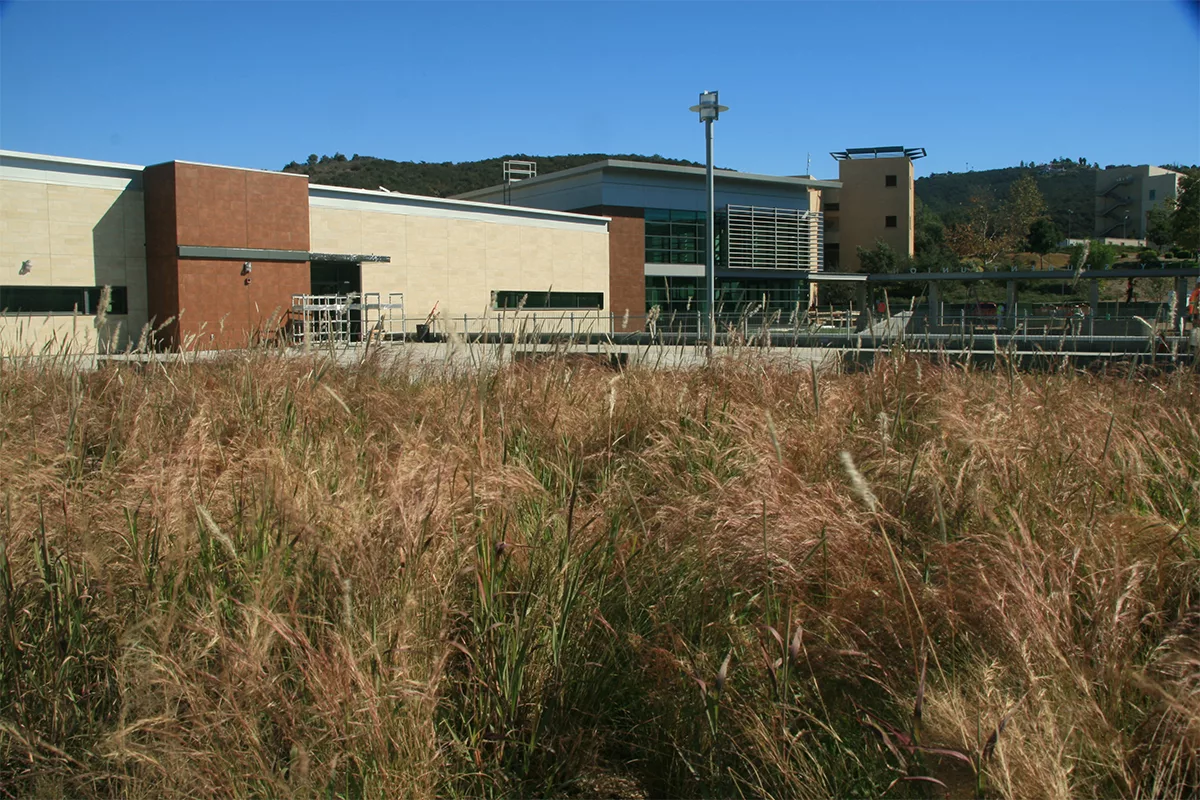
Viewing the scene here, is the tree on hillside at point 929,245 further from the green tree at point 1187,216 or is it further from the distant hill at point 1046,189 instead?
the green tree at point 1187,216

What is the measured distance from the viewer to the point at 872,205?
76.1 metres

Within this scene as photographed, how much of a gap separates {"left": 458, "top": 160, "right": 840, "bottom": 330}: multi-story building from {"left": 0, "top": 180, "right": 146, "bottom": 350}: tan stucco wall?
23272mm

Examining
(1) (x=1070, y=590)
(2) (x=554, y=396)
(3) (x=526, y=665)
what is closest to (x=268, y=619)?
(3) (x=526, y=665)

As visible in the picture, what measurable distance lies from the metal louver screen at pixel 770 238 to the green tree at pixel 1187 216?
2216 cm

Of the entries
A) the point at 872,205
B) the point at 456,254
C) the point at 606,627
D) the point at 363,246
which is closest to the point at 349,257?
the point at 363,246

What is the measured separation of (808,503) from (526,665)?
50.1 inches

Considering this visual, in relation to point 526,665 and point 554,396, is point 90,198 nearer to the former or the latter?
point 554,396

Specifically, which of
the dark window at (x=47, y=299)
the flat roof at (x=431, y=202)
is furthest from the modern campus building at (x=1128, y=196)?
the dark window at (x=47, y=299)

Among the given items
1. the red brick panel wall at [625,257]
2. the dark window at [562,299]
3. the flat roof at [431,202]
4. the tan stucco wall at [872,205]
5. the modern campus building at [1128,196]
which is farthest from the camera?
the modern campus building at [1128,196]

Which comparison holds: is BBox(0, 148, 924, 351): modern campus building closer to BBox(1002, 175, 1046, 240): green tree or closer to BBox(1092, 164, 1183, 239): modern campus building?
BBox(1002, 175, 1046, 240): green tree

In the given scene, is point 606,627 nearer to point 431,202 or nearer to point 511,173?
point 431,202

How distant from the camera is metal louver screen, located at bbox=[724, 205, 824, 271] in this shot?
187 feet

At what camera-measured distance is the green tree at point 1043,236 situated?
77.5 m

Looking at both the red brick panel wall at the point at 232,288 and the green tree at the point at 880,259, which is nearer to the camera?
the red brick panel wall at the point at 232,288
